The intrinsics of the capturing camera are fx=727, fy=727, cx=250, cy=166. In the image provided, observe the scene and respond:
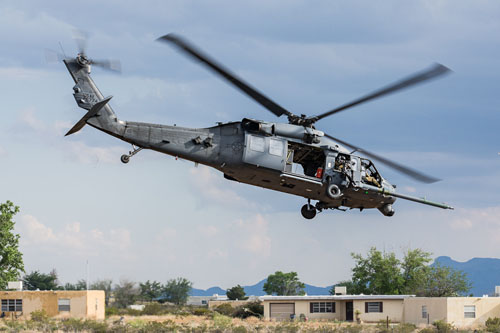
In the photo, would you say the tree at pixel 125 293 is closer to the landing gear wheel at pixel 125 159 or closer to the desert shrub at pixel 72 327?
the desert shrub at pixel 72 327

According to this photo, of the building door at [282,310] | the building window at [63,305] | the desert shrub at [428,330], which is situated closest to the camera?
the desert shrub at [428,330]

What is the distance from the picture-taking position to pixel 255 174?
30.2m

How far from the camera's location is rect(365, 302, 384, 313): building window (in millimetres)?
64188

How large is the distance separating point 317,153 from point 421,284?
6039cm

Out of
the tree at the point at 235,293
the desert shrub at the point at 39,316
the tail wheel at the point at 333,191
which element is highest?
the tail wheel at the point at 333,191

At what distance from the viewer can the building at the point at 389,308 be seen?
58.8 metres

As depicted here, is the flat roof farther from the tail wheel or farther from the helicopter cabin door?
the helicopter cabin door

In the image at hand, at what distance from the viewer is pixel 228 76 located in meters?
28.8

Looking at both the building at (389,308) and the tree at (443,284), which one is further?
the tree at (443,284)

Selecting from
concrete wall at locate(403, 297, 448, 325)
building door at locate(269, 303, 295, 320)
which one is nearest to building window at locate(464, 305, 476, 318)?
concrete wall at locate(403, 297, 448, 325)

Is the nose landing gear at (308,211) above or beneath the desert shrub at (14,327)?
above

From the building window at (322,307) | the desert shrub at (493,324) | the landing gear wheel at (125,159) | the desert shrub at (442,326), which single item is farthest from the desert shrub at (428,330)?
the landing gear wheel at (125,159)

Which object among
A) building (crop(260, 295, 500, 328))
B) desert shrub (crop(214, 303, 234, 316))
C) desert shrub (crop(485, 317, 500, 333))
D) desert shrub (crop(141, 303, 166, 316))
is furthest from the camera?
desert shrub (crop(141, 303, 166, 316))

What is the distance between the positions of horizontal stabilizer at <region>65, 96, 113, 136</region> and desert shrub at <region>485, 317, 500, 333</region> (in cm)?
3722
